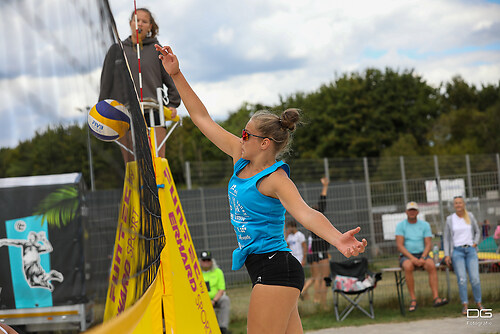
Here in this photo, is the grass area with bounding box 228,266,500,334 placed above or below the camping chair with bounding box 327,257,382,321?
below

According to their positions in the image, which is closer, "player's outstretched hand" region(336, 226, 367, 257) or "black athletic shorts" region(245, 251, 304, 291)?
"player's outstretched hand" region(336, 226, 367, 257)

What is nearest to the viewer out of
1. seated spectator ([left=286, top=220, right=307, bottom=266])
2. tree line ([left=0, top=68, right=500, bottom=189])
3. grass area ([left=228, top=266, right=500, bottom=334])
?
grass area ([left=228, top=266, right=500, bottom=334])

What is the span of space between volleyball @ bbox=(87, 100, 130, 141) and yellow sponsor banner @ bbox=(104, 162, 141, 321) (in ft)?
0.68

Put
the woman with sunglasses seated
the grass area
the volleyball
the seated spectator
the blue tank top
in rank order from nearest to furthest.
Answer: the volleyball, the woman with sunglasses seated, the blue tank top, the grass area, the seated spectator

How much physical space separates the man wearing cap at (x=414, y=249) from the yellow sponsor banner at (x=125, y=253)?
751cm

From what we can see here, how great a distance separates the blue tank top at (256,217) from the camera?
308 cm

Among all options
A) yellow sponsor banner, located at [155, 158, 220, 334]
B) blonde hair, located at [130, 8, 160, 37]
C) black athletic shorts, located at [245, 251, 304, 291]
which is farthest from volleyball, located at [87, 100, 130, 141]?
blonde hair, located at [130, 8, 160, 37]

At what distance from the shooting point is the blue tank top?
10.1 ft

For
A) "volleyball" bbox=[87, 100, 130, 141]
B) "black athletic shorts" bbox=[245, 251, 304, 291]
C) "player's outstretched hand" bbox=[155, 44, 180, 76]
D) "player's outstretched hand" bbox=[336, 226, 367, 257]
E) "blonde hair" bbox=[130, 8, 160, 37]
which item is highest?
"blonde hair" bbox=[130, 8, 160, 37]

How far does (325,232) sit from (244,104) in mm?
49942

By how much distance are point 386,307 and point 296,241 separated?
1.87 metres

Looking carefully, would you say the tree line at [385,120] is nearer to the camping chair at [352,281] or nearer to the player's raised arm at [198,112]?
the camping chair at [352,281]

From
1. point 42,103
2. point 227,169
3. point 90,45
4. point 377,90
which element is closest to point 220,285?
point 227,169

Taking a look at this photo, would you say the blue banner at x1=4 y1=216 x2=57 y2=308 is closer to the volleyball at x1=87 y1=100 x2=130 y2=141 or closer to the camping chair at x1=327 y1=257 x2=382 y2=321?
the volleyball at x1=87 y1=100 x2=130 y2=141
